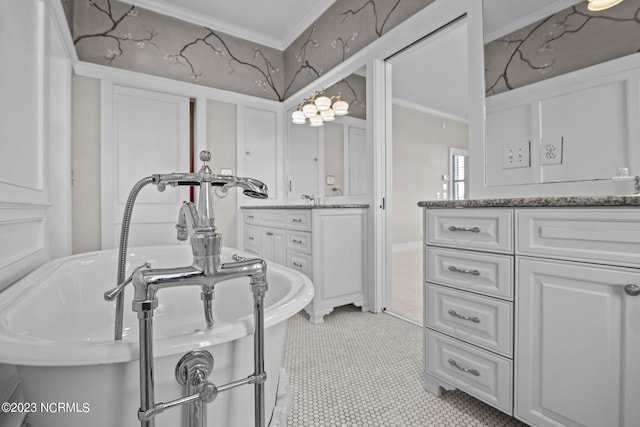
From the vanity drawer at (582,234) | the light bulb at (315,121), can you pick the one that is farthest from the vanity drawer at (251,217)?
the vanity drawer at (582,234)

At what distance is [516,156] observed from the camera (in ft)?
5.10

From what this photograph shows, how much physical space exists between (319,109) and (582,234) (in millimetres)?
→ 2604

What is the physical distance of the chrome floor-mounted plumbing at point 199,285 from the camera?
0.57 metres

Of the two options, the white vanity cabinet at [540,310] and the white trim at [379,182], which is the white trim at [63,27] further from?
the white vanity cabinet at [540,310]

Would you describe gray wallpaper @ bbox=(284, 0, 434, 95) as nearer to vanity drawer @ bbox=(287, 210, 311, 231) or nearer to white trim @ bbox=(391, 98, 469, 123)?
white trim @ bbox=(391, 98, 469, 123)

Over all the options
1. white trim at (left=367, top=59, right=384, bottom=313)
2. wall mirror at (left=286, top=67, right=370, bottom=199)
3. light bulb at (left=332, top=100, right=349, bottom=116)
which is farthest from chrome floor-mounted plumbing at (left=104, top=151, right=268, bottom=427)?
light bulb at (left=332, top=100, right=349, bottom=116)

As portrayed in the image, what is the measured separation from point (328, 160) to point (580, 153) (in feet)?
6.66

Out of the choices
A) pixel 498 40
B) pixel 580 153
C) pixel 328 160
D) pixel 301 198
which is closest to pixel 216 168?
pixel 301 198

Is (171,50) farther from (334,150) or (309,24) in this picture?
(334,150)

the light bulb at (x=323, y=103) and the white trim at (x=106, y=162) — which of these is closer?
the white trim at (x=106, y=162)

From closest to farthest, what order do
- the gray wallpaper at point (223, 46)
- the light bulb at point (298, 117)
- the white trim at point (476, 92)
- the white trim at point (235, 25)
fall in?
the white trim at point (476, 92) < the gray wallpaper at point (223, 46) < the white trim at point (235, 25) < the light bulb at point (298, 117)

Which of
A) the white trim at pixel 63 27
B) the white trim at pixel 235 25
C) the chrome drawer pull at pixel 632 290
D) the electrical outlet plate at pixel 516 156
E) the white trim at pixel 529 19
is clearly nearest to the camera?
the chrome drawer pull at pixel 632 290

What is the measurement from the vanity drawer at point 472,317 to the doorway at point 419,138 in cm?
100

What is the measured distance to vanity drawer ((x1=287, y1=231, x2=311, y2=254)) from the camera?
2.33m
